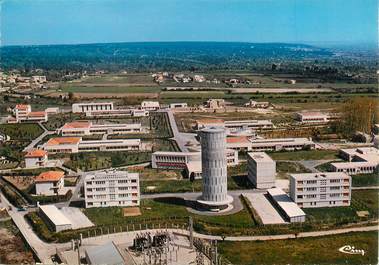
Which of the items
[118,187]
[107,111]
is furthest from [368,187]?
[107,111]

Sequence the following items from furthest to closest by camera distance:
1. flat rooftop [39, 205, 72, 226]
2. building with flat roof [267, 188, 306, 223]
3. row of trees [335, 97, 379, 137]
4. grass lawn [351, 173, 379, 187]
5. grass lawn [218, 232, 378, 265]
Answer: row of trees [335, 97, 379, 137], grass lawn [351, 173, 379, 187], building with flat roof [267, 188, 306, 223], flat rooftop [39, 205, 72, 226], grass lawn [218, 232, 378, 265]

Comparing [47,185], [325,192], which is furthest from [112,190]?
[325,192]

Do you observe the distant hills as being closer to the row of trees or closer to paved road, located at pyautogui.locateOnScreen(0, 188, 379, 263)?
the row of trees

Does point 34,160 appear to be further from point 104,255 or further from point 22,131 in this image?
point 104,255

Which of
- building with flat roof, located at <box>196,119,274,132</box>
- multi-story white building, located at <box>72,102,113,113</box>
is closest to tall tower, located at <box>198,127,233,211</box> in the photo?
building with flat roof, located at <box>196,119,274,132</box>

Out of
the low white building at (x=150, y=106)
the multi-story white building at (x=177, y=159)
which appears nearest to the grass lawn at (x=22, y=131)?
the low white building at (x=150, y=106)

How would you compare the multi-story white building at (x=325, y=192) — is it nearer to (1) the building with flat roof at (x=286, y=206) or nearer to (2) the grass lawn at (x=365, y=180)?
(1) the building with flat roof at (x=286, y=206)

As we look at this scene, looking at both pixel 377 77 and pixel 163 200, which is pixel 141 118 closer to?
pixel 163 200

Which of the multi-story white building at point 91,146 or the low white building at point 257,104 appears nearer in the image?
the multi-story white building at point 91,146
